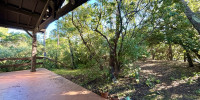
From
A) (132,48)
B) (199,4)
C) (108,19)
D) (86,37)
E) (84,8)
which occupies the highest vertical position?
(199,4)

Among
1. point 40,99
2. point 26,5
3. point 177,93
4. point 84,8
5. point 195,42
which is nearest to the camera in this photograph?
point 40,99

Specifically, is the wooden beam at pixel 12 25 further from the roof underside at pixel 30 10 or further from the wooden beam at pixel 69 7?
the wooden beam at pixel 69 7

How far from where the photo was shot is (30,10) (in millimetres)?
2916

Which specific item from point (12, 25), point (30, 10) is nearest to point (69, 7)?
point (30, 10)

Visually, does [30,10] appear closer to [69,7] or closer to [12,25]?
[12,25]

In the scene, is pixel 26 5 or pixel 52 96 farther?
pixel 26 5

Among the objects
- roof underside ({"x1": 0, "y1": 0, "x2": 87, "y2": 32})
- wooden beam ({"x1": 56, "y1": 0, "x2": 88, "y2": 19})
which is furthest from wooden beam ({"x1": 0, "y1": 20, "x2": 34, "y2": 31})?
wooden beam ({"x1": 56, "y1": 0, "x2": 88, "y2": 19})

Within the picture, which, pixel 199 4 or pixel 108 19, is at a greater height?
pixel 199 4

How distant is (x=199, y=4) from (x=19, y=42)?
639 inches

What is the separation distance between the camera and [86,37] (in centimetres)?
380

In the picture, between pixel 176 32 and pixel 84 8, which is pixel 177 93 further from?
pixel 84 8

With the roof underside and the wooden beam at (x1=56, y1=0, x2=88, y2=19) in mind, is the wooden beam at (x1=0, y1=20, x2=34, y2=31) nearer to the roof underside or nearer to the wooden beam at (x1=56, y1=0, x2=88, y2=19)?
Answer: the roof underside

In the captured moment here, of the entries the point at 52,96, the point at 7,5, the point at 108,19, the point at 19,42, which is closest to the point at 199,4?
the point at 108,19

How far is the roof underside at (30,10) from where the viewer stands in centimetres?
202
